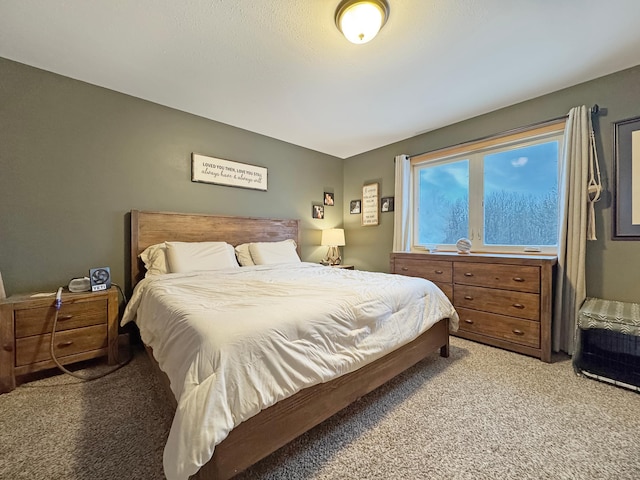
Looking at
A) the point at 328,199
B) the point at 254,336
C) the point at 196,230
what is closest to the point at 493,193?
the point at 328,199

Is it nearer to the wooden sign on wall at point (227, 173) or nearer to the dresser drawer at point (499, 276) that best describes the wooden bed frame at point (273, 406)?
the wooden sign on wall at point (227, 173)

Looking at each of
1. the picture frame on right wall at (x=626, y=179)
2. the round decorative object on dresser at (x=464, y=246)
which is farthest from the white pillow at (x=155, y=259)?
the picture frame on right wall at (x=626, y=179)

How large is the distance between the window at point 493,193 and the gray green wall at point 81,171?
2637mm

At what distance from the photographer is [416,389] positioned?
1.78m

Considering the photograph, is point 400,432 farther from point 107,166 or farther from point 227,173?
point 107,166

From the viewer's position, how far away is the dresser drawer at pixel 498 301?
2232mm

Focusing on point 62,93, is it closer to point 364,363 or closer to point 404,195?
point 364,363

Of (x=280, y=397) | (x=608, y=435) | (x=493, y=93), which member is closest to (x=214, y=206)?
(x=280, y=397)

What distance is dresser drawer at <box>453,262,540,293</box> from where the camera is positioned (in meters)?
2.23

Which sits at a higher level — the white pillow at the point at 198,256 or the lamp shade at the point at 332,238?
the lamp shade at the point at 332,238

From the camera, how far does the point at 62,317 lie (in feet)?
6.31

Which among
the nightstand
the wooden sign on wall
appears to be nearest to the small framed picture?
the wooden sign on wall

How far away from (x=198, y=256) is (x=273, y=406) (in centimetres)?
185

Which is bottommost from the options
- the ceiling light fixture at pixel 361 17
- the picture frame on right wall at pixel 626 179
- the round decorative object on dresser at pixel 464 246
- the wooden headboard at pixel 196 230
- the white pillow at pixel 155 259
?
the white pillow at pixel 155 259
